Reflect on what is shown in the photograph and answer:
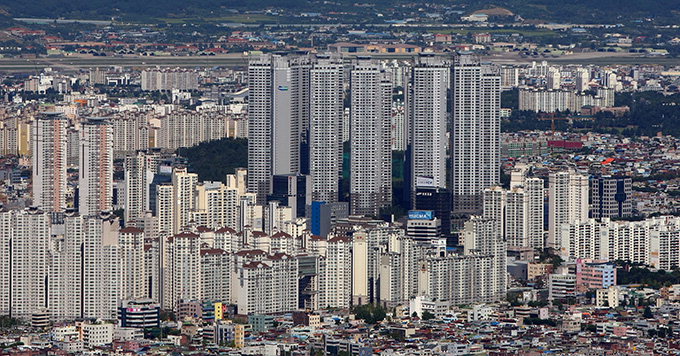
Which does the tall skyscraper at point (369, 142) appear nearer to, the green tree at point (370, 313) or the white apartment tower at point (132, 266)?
the white apartment tower at point (132, 266)

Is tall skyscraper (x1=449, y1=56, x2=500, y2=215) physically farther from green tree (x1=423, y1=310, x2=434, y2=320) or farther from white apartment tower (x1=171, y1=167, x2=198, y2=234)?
green tree (x1=423, y1=310, x2=434, y2=320)

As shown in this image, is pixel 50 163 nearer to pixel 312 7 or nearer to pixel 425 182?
pixel 425 182

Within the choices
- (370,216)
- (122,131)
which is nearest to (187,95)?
(122,131)

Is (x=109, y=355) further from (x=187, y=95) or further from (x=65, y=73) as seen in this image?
(x=65, y=73)

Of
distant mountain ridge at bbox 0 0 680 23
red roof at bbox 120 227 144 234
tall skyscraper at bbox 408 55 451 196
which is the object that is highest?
distant mountain ridge at bbox 0 0 680 23

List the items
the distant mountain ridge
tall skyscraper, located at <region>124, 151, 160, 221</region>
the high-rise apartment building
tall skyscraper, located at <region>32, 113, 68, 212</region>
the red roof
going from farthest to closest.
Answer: the distant mountain ridge < the high-rise apartment building < tall skyscraper, located at <region>32, 113, 68, 212</region> < tall skyscraper, located at <region>124, 151, 160, 221</region> < the red roof

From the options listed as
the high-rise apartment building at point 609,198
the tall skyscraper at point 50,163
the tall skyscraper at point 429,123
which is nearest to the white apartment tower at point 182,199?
the tall skyscraper at point 50,163

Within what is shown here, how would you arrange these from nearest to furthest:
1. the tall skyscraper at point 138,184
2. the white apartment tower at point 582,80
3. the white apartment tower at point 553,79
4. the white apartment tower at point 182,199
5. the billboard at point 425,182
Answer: the white apartment tower at point 182,199
the tall skyscraper at point 138,184
the billboard at point 425,182
the white apartment tower at point 582,80
the white apartment tower at point 553,79

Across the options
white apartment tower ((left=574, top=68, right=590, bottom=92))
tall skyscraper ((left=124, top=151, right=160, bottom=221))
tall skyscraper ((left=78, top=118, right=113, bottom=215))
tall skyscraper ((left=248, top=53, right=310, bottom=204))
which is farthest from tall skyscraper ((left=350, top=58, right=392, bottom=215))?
white apartment tower ((left=574, top=68, right=590, bottom=92))
